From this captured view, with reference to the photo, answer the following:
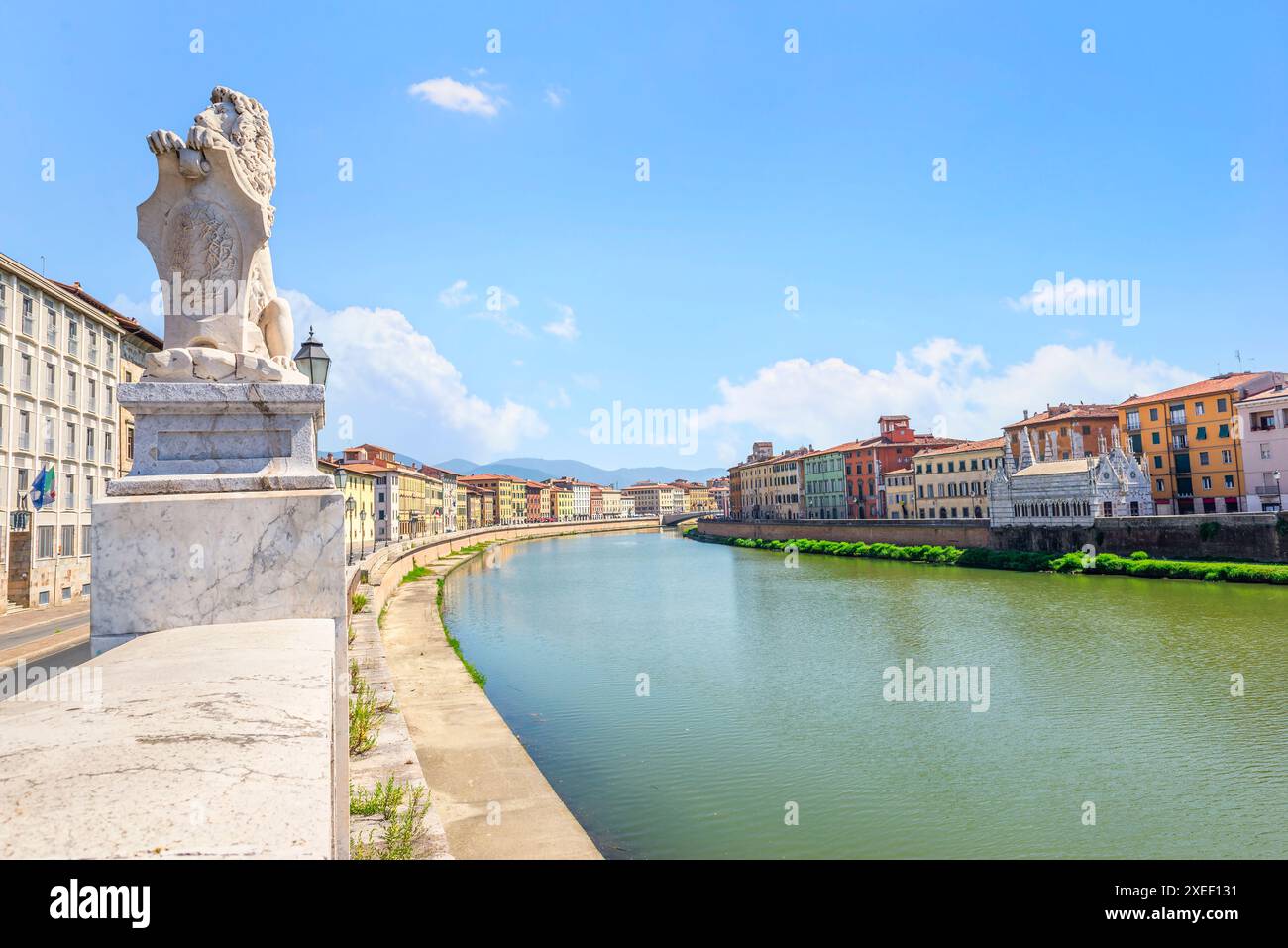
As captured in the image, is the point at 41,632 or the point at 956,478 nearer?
the point at 41,632

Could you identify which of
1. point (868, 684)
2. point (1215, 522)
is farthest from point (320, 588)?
point (1215, 522)

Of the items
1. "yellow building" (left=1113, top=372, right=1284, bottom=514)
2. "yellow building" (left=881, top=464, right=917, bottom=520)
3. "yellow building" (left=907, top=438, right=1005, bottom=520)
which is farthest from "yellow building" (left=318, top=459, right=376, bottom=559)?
"yellow building" (left=1113, top=372, right=1284, bottom=514)

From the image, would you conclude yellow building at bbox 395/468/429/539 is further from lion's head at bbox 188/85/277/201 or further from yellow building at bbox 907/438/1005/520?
lion's head at bbox 188/85/277/201

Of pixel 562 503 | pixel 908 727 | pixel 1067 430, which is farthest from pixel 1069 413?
pixel 562 503

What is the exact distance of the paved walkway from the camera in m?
7.85

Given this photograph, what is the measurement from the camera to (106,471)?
34.1 m

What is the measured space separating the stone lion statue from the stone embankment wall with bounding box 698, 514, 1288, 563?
45062 mm

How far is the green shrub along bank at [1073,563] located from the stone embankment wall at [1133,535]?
1.00 m

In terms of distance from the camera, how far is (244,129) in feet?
16.7

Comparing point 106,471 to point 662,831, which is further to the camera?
point 106,471

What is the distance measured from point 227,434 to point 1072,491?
5145cm

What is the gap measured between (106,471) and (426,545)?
24.5 metres

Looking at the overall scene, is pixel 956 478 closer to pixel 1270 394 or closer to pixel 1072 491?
pixel 1072 491
